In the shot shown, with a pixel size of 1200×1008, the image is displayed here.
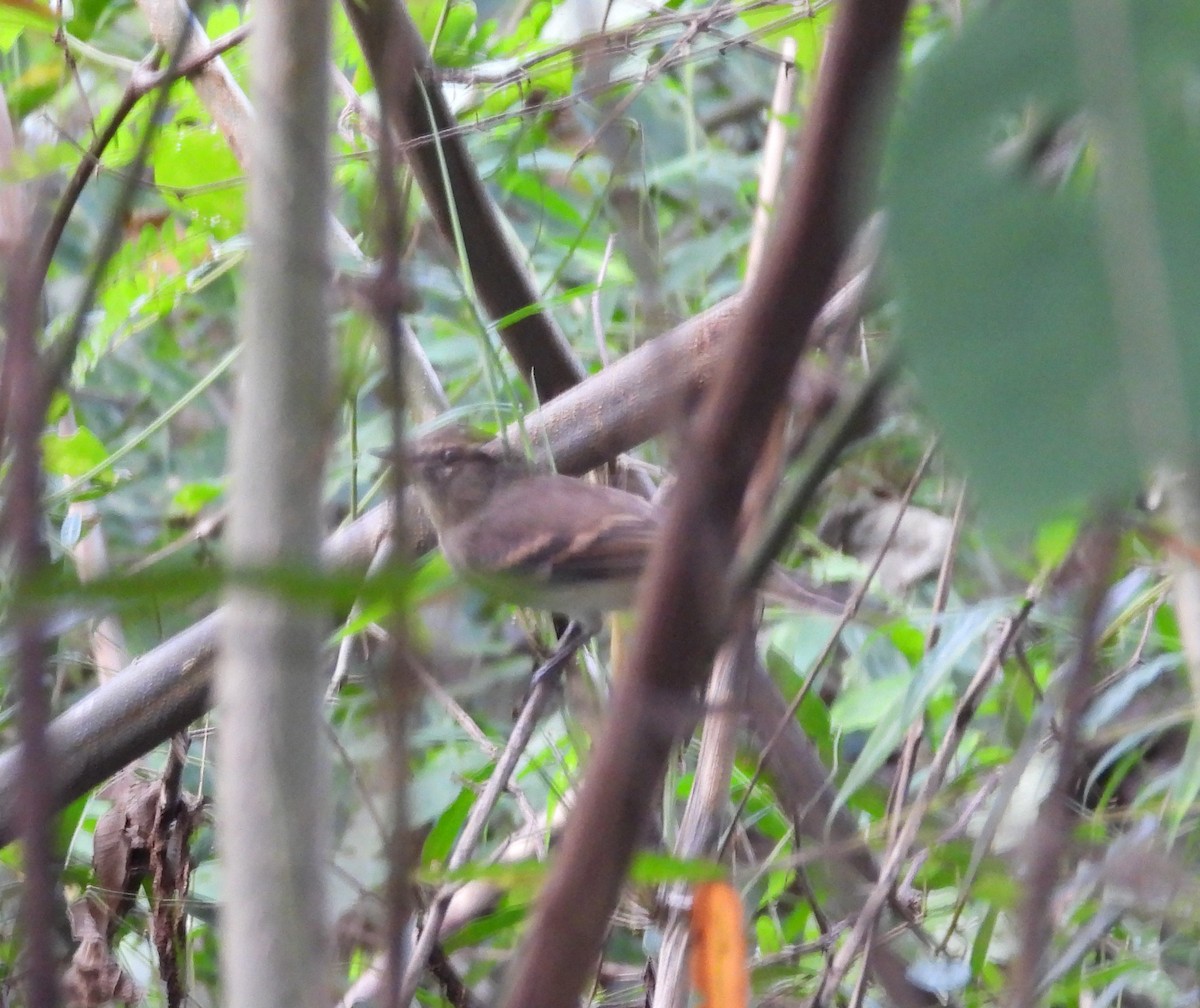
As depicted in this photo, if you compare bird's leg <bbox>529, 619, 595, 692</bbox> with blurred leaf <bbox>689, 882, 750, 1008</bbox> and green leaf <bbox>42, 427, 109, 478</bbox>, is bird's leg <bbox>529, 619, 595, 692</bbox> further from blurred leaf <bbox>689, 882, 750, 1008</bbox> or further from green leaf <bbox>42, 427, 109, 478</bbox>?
blurred leaf <bbox>689, 882, 750, 1008</bbox>

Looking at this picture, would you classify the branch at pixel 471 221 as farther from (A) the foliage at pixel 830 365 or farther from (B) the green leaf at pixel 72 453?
(B) the green leaf at pixel 72 453

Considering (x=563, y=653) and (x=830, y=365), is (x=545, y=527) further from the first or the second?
(x=830, y=365)

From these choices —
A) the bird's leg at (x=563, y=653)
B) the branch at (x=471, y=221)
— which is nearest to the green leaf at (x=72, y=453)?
the branch at (x=471, y=221)

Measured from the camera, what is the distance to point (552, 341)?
8.59 ft

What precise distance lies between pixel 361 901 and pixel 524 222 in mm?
2748

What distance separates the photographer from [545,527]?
3.28 m

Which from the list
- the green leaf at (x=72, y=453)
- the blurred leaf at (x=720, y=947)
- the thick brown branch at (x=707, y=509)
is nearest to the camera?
the thick brown branch at (x=707, y=509)

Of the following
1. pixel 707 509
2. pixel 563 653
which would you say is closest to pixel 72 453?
pixel 563 653

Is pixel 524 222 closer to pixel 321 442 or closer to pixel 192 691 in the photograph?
pixel 192 691

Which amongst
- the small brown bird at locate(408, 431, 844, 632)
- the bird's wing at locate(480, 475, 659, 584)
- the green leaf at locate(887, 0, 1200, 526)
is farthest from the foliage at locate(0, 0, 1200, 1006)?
the bird's wing at locate(480, 475, 659, 584)

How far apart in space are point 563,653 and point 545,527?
926mm

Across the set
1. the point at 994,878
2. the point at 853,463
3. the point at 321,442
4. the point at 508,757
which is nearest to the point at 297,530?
the point at 321,442

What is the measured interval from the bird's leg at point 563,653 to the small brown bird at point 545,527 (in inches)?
1.3

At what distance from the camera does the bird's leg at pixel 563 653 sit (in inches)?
87.0
